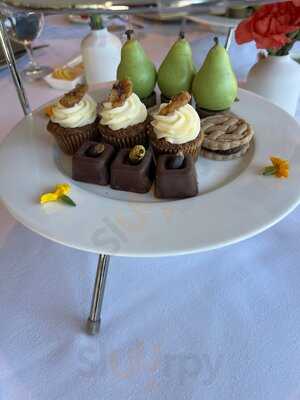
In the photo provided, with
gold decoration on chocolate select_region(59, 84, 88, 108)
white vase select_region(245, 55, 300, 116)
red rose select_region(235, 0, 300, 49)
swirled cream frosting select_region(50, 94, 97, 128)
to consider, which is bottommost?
white vase select_region(245, 55, 300, 116)

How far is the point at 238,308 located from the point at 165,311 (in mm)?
92

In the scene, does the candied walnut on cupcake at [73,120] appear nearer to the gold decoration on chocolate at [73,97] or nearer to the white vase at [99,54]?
the gold decoration on chocolate at [73,97]

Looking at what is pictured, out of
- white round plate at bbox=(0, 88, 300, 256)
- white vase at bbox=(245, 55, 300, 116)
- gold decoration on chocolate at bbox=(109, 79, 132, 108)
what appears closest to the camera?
white round plate at bbox=(0, 88, 300, 256)

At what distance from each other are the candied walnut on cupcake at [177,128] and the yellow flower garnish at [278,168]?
0.10 m

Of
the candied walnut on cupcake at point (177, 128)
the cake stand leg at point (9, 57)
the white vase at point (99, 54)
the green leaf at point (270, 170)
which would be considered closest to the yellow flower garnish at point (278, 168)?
the green leaf at point (270, 170)

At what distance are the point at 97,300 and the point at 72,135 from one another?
0.24m

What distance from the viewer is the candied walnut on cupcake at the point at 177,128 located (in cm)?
50

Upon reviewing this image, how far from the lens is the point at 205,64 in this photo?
1.84 feet

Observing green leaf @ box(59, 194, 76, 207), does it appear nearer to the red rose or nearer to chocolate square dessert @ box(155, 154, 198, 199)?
chocolate square dessert @ box(155, 154, 198, 199)

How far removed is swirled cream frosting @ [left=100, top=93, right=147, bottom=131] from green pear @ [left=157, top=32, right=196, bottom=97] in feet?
0.28

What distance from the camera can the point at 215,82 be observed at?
0.56m

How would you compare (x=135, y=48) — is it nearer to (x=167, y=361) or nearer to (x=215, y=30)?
(x=167, y=361)

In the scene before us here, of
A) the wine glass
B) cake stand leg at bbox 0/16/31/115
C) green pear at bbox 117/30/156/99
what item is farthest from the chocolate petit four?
the wine glass

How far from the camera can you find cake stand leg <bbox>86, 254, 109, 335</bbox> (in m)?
0.46
